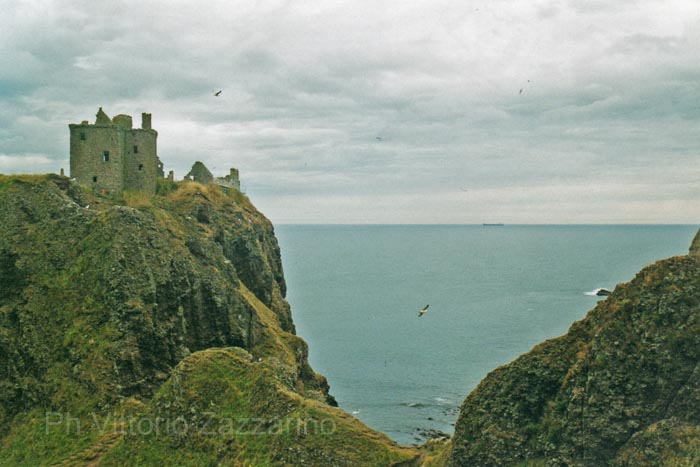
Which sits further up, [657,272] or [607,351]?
[657,272]

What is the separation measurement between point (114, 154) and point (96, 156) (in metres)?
2.05

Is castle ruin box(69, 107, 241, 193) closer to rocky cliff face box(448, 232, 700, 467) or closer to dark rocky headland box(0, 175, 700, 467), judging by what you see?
dark rocky headland box(0, 175, 700, 467)

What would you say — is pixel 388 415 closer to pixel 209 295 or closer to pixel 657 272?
pixel 209 295

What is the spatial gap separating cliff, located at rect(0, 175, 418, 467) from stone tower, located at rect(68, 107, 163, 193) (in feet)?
12.7

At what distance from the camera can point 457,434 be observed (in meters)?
34.5

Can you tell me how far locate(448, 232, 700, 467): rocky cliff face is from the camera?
94.1 ft

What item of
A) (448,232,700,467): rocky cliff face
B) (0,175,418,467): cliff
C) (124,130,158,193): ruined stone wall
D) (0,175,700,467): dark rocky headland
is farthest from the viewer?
(124,130,158,193): ruined stone wall

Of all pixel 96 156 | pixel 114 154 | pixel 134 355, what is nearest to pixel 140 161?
pixel 114 154

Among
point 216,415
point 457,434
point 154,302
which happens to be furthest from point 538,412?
point 154,302

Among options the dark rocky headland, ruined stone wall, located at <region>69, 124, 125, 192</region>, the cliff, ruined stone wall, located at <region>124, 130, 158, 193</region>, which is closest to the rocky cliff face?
the dark rocky headland

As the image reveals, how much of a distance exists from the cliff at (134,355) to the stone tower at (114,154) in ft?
12.7

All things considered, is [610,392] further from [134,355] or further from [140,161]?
[140,161]

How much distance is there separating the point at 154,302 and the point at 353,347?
81.3 meters

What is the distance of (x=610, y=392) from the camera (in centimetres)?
3058
